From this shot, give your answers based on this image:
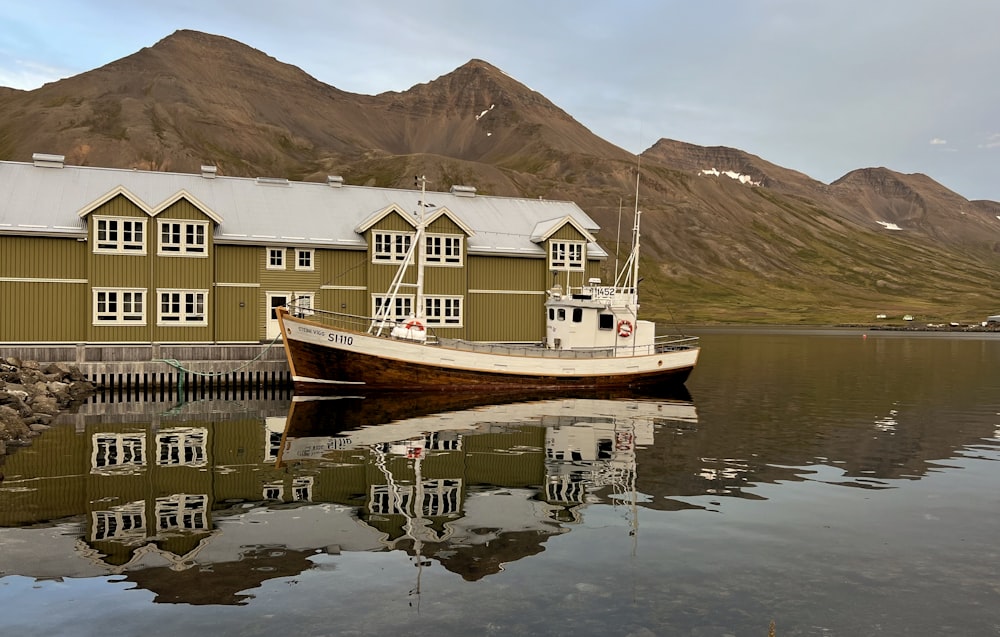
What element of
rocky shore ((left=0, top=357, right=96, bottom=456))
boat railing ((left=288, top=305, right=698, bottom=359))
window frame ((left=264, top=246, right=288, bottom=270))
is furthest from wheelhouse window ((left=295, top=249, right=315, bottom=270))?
rocky shore ((left=0, top=357, right=96, bottom=456))

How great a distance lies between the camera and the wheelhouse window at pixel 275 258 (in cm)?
4872

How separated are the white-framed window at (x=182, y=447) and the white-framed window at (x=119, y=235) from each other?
18.2 meters

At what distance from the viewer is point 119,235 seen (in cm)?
4494

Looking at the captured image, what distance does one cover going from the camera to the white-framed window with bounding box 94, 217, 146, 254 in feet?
146

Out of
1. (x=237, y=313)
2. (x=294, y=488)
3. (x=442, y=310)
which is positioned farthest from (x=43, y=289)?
Result: (x=294, y=488)

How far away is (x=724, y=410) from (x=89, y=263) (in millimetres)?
35110

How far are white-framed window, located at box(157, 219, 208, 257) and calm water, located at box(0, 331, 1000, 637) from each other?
1400cm

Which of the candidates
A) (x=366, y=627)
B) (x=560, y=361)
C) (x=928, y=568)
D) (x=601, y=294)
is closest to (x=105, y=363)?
(x=560, y=361)

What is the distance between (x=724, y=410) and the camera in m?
39.6

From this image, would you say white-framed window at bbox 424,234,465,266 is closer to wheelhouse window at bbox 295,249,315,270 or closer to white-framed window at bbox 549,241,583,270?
white-framed window at bbox 549,241,583,270

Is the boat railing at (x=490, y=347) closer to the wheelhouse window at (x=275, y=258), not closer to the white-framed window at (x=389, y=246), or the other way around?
the wheelhouse window at (x=275, y=258)

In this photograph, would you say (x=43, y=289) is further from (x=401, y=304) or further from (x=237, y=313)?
(x=401, y=304)

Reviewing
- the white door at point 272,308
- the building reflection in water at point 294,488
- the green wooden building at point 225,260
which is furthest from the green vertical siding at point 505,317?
the building reflection in water at point 294,488

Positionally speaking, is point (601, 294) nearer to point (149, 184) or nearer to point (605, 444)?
point (605, 444)
